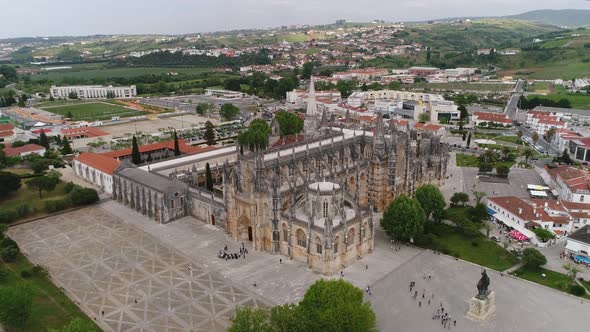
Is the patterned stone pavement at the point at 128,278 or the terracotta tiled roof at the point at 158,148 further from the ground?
the terracotta tiled roof at the point at 158,148

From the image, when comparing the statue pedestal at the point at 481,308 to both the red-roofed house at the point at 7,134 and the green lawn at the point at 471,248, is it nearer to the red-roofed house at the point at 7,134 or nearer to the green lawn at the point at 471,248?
the green lawn at the point at 471,248

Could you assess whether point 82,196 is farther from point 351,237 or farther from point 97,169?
point 351,237

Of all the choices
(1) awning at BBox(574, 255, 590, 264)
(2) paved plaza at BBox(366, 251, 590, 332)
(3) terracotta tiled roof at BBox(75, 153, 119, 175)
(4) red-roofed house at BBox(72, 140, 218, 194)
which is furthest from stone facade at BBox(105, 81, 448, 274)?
(1) awning at BBox(574, 255, 590, 264)

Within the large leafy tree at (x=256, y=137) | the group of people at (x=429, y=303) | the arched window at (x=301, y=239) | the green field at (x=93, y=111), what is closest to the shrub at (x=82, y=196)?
the large leafy tree at (x=256, y=137)

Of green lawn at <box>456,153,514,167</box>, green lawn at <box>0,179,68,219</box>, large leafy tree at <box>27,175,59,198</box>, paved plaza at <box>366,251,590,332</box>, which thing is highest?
large leafy tree at <box>27,175,59,198</box>

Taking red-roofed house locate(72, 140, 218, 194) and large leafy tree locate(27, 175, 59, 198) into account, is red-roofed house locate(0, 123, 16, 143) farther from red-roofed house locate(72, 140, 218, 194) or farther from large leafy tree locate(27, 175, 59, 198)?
large leafy tree locate(27, 175, 59, 198)

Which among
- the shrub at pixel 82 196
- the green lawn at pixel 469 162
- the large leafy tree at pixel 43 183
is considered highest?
the large leafy tree at pixel 43 183

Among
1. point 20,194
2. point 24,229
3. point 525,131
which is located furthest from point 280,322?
point 525,131
